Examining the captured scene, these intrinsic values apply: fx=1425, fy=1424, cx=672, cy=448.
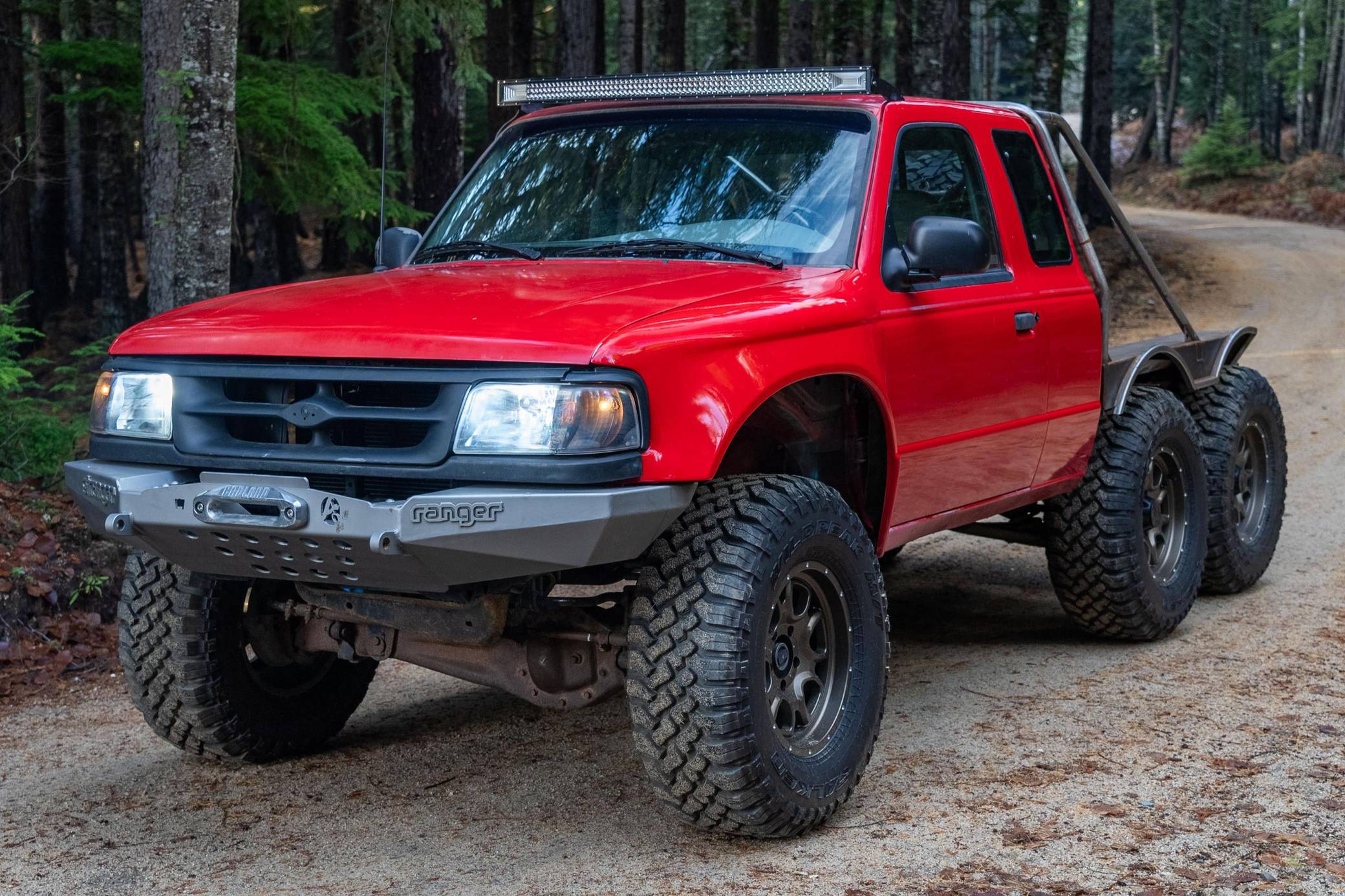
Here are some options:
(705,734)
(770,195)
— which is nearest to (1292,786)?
(705,734)

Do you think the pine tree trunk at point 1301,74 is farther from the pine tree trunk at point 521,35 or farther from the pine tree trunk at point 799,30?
the pine tree trunk at point 521,35

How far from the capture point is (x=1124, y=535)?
614 cm

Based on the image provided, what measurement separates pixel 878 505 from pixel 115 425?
2.49 metres

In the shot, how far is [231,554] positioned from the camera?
3.94 metres

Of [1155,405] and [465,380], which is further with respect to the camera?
[1155,405]

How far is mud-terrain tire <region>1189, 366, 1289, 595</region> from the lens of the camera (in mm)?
7172

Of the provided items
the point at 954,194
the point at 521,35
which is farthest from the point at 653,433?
the point at 521,35

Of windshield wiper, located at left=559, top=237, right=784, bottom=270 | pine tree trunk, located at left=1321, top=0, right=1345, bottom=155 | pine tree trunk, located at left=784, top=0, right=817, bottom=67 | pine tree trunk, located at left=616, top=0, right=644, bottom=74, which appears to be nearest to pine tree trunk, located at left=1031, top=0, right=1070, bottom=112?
pine tree trunk, located at left=784, top=0, right=817, bottom=67

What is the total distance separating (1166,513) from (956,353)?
2231 millimetres

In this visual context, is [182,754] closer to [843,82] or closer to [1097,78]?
[843,82]

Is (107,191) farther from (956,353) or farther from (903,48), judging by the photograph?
(903,48)

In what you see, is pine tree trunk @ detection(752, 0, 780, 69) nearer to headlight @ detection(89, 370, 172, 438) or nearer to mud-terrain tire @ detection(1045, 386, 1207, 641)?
mud-terrain tire @ detection(1045, 386, 1207, 641)

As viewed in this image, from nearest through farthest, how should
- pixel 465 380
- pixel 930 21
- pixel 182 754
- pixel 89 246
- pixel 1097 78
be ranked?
pixel 465 380, pixel 182 754, pixel 930 21, pixel 89 246, pixel 1097 78

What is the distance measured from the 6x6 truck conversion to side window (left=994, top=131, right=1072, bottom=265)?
0.02m
